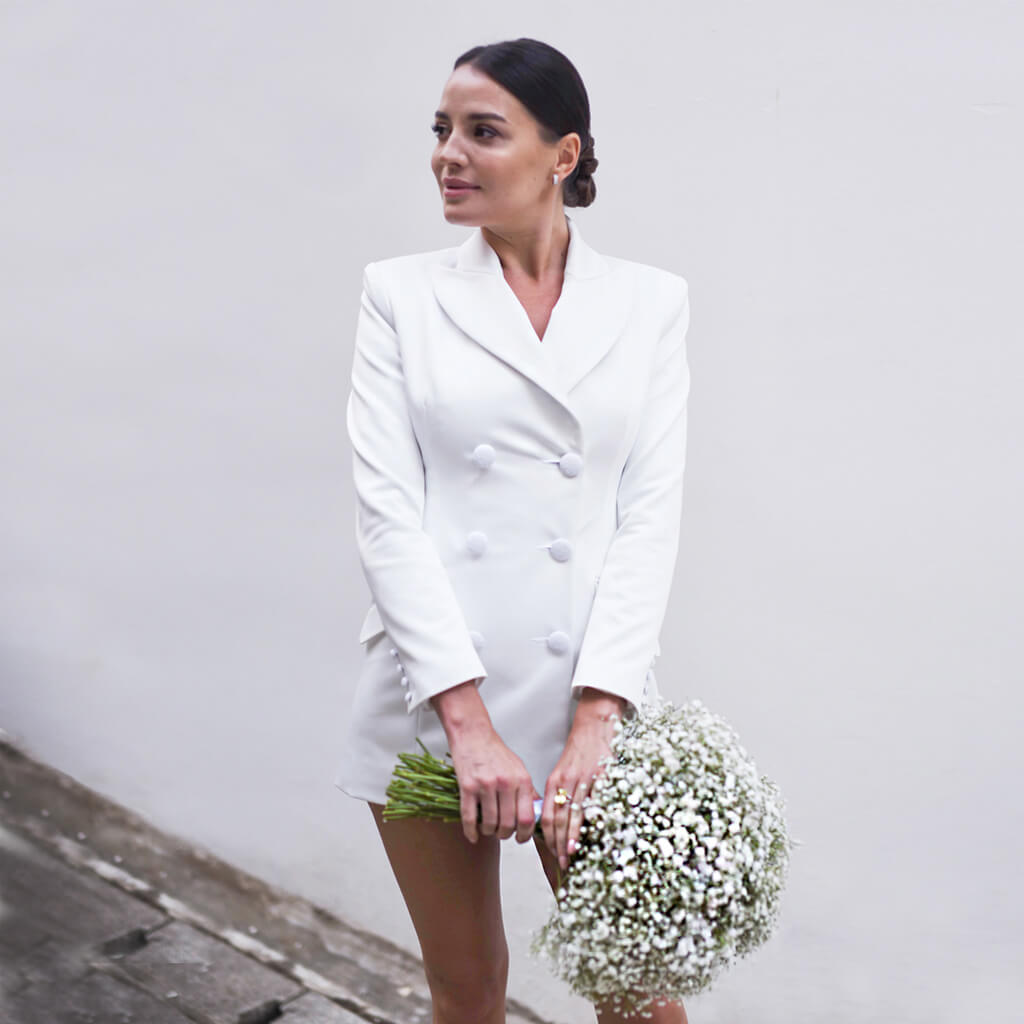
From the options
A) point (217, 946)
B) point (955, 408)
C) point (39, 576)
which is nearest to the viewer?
point (955, 408)

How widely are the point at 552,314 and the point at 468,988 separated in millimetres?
884

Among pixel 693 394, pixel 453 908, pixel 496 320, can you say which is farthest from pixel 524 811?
pixel 693 394

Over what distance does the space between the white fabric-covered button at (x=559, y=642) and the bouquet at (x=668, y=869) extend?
14 cm

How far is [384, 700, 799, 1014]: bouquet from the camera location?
136cm

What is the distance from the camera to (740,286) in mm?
2410

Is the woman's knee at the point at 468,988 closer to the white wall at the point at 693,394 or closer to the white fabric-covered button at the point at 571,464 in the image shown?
the white fabric-covered button at the point at 571,464

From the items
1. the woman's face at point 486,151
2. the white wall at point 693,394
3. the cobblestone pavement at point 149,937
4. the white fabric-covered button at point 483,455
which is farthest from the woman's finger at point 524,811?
the cobblestone pavement at point 149,937

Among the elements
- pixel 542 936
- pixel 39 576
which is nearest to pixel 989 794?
pixel 542 936

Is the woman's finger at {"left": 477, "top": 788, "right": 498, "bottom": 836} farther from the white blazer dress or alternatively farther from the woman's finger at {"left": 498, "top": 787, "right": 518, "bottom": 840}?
the white blazer dress

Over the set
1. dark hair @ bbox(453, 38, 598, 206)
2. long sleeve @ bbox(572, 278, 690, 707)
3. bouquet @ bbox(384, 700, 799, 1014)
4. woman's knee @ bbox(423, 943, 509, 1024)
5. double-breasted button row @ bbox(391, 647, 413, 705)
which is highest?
dark hair @ bbox(453, 38, 598, 206)

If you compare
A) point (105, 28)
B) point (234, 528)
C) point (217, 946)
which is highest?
point (105, 28)

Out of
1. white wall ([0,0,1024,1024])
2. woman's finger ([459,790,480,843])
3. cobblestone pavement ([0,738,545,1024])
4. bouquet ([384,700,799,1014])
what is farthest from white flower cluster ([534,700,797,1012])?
cobblestone pavement ([0,738,545,1024])

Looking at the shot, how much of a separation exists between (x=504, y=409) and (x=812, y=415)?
100cm

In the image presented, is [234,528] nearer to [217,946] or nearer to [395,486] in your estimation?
[217,946]
